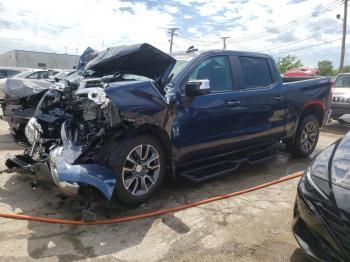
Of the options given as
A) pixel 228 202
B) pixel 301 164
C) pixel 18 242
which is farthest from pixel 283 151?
pixel 18 242

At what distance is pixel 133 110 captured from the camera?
3672mm

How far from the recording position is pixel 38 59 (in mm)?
50562

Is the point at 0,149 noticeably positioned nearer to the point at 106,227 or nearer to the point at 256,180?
the point at 106,227

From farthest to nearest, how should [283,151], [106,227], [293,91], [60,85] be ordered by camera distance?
[283,151]
[293,91]
[60,85]
[106,227]

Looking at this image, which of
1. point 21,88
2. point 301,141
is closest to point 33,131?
point 21,88

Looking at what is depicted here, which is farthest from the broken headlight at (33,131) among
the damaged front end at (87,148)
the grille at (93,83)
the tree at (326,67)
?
the tree at (326,67)

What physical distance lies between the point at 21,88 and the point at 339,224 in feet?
19.5

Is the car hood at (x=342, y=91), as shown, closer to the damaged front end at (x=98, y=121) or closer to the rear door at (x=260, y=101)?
the rear door at (x=260, y=101)

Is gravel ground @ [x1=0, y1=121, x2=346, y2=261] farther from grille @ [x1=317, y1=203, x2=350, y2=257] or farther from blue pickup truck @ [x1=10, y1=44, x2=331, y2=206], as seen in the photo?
grille @ [x1=317, y1=203, x2=350, y2=257]

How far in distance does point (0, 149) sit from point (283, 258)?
553 cm

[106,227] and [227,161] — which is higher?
[227,161]

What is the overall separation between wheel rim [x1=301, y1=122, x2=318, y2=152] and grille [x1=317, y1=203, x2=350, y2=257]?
4.07m

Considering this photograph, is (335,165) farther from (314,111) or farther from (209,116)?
(314,111)

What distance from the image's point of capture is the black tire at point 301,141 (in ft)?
20.5
